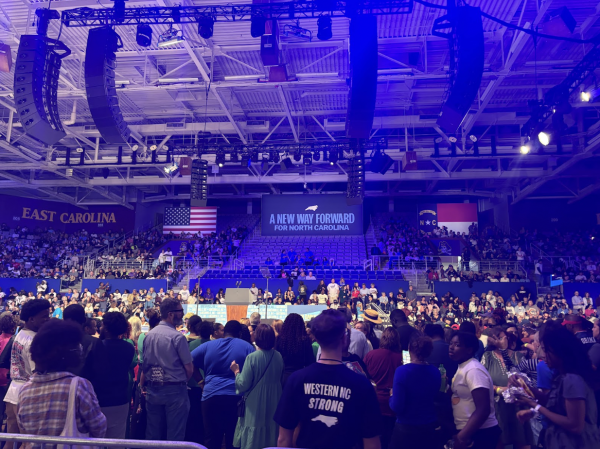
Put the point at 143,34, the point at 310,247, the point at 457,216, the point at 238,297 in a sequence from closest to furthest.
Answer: the point at 143,34
the point at 238,297
the point at 310,247
the point at 457,216

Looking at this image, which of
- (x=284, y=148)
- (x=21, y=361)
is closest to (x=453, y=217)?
(x=284, y=148)

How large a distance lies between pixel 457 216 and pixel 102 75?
2305 cm

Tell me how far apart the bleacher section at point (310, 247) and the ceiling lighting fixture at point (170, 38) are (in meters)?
12.5

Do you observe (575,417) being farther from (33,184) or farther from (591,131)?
(33,184)

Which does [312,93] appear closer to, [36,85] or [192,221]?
[36,85]

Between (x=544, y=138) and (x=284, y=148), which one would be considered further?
(x=284, y=148)

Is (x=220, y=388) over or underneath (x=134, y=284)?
underneath

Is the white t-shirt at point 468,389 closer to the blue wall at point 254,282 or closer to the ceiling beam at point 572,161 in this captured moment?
the ceiling beam at point 572,161

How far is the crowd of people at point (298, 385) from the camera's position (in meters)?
2.05

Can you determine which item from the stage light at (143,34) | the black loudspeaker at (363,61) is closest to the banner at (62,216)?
the stage light at (143,34)

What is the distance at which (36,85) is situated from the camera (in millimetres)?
7180

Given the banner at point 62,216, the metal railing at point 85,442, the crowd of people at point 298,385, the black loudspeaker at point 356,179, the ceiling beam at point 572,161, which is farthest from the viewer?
the banner at point 62,216

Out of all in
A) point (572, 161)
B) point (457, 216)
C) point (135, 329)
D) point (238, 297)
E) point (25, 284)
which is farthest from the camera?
point (457, 216)

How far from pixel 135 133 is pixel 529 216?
22450 millimetres
